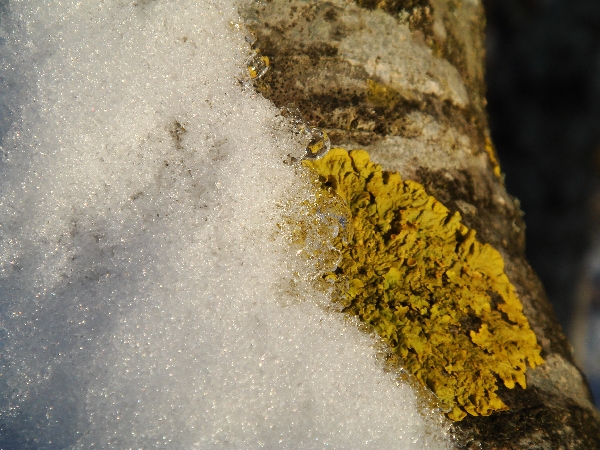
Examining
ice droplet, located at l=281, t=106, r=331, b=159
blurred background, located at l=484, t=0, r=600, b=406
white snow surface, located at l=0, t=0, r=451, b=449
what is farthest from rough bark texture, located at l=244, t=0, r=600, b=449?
blurred background, located at l=484, t=0, r=600, b=406

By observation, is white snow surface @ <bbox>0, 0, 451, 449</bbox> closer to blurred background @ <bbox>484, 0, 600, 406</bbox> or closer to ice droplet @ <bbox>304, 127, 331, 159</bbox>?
ice droplet @ <bbox>304, 127, 331, 159</bbox>

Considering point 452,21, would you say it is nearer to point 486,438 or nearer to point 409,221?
point 409,221

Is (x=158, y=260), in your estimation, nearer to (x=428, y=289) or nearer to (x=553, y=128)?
(x=428, y=289)

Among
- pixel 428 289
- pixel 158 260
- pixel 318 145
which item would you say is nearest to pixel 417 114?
pixel 318 145

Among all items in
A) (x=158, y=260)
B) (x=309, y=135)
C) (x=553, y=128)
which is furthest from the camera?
(x=553, y=128)

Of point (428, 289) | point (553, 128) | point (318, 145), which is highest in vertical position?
point (318, 145)

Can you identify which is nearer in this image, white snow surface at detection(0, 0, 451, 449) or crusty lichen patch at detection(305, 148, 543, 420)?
white snow surface at detection(0, 0, 451, 449)

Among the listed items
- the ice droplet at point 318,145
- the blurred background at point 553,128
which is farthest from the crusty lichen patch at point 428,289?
the blurred background at point 553,128
